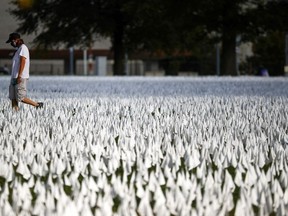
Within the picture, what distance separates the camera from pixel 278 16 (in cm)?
4462

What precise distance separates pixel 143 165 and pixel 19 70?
7.84 m

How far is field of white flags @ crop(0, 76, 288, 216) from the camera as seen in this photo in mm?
4469

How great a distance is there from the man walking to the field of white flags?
1.58m

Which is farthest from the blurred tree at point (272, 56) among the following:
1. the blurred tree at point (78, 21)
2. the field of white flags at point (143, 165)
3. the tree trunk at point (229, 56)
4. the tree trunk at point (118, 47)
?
the field of white flags at point (143, 165)

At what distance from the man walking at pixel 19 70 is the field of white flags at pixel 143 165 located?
158cm

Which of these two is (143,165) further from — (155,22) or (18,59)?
(155,22)

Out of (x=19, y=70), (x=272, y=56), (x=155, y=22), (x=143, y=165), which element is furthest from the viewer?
(x=272, y=56)

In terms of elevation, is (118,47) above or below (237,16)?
below

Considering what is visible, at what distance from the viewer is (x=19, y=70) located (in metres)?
13.5

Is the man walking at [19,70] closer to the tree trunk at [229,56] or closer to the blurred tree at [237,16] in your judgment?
the blurred tree at [237,16]

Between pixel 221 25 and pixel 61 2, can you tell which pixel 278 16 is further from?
pixel 61 2

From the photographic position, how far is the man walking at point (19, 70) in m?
13.4

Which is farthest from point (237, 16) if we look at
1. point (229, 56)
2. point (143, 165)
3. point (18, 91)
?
point (143, 165)

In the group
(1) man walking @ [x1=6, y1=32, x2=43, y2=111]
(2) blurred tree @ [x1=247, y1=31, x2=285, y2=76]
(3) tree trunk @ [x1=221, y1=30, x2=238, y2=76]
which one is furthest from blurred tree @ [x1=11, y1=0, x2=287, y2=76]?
(1) man walking @ [x1=6, y1=32, x2=43, y2=111]
